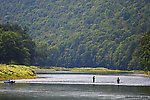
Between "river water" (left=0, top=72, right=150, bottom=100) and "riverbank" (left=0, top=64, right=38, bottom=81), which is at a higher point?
"riverbank" (left=0, top=64, right=38, bottom=81)

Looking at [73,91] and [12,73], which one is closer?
[73,91]

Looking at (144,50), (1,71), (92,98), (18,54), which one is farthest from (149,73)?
(92,98)

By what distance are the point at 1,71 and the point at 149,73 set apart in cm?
7565

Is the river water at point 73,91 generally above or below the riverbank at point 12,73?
below

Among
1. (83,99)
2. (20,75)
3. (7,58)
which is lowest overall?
(83,99)

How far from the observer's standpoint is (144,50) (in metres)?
170

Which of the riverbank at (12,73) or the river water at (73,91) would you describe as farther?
the riverbank at (12,73)

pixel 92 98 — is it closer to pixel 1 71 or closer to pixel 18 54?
pixel 1 71

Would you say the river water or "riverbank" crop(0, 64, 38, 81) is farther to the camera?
"riverbank" crop(0, 64, 38, 81)

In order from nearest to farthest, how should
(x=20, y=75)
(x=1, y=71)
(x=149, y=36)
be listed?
(x=1, y=71) < (x=20, y=75) < (x=149, y=36)

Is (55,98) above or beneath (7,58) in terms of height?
beneath

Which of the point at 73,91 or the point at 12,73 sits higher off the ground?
the point at 12,73

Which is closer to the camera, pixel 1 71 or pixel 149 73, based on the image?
pixel 1 71

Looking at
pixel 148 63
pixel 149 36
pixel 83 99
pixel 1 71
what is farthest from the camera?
pixel 149 36
